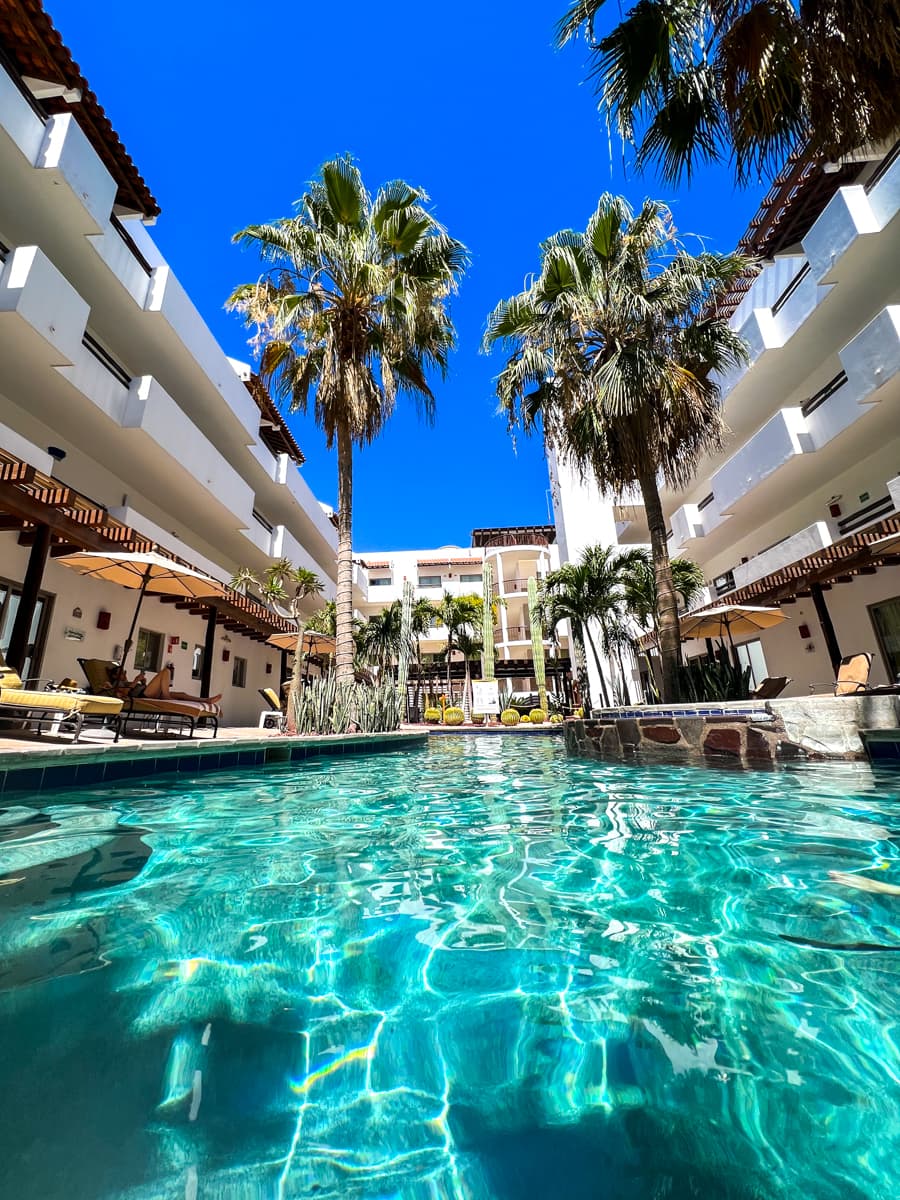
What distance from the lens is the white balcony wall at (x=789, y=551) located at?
13.6 meters

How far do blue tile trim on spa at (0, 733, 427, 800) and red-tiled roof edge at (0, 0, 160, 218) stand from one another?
39.6 ft

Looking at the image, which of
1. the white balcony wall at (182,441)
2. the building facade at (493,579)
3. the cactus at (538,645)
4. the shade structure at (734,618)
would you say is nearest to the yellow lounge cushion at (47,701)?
the white balcony wall at (182,441)

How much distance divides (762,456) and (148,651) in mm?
17359

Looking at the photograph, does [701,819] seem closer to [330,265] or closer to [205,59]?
[330,265]

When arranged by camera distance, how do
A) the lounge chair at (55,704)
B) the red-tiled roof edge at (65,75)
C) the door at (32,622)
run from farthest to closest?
1. the door at (32,622)
2. the red-tiled roof edge at (65,75)
3. the lounge chair at (55,704)

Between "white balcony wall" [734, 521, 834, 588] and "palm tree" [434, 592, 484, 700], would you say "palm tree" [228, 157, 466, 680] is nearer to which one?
"white balcony wall" [734, 521, 834, 588]

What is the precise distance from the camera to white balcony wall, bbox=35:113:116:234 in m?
9.23

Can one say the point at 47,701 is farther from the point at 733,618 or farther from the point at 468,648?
the point at 468,648

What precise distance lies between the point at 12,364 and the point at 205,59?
1145 centimetres

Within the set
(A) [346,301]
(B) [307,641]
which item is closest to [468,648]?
(B) [307,641]

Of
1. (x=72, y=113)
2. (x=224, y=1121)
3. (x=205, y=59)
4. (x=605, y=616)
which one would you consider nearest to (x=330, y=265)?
(x=72, y=113)

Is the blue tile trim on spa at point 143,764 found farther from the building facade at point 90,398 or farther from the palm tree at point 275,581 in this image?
the palm tree at point 275,581

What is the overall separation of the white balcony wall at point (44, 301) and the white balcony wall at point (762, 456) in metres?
16.2

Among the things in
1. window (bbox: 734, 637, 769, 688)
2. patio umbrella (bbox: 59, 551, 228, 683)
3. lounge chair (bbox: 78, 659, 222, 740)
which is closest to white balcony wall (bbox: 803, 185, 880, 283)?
window (bbox: 734, 637, 769, 688)
